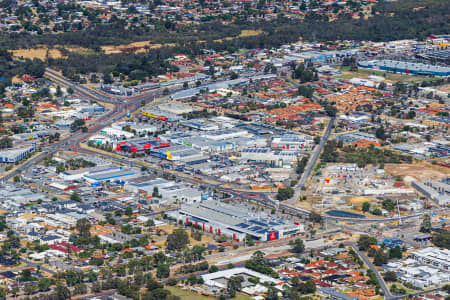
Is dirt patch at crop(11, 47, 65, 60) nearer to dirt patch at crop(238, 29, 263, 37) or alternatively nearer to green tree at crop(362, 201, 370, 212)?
dirt patch at crop(238, 29, 263, 37)

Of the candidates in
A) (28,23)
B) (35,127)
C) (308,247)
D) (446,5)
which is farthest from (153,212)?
(446,5)

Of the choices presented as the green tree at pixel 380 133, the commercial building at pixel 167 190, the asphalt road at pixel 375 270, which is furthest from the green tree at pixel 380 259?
the green tree at pixel 380 133

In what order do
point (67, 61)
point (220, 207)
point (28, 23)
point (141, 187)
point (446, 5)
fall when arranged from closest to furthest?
point (220, 207) → point (141, 187) → point (67, 61) → point (28, 23) → point (446, 5)

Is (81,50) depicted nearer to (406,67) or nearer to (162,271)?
(406,67)

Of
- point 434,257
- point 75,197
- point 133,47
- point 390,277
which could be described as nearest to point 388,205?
point 434,257

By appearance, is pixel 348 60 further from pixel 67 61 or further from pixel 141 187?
pixel 141 187

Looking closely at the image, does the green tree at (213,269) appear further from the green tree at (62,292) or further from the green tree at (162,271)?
the green tree at (62,292)
